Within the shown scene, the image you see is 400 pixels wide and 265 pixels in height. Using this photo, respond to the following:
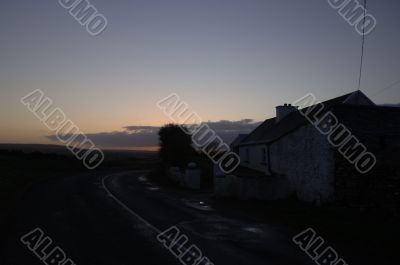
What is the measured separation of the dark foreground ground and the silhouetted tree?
19.7 meters

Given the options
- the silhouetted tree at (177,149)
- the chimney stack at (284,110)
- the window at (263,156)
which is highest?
the chimney stack at (284,110)

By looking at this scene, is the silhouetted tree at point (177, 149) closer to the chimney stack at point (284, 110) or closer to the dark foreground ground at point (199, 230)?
the chimney stack at point (284, 110)

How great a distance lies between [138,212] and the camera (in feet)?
51.6

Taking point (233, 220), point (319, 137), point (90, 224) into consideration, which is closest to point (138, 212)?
point (90, 224)

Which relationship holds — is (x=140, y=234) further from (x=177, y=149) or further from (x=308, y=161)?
(x=177, y=149)

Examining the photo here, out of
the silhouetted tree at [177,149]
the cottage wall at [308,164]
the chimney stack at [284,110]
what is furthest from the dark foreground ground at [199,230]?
the silhouetted tree at [177,149]

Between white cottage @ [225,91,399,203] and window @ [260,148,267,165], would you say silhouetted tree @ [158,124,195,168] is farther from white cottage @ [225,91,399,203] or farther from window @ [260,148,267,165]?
white cottage @ [225,91,399,203]

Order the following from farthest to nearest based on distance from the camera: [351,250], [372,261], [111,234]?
[111,234]
[351,250]
[372,261]

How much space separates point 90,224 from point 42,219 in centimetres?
216

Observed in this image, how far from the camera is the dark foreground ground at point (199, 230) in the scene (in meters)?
8.94

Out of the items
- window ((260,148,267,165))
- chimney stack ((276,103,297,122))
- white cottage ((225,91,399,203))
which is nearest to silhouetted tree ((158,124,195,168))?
chimney stack ((276,103,297,122))

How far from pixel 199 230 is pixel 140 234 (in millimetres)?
1831

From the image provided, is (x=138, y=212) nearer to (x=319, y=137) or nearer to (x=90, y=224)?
(x=90, y=224)

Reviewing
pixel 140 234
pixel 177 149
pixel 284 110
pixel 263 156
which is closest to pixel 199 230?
pixel 140 234
